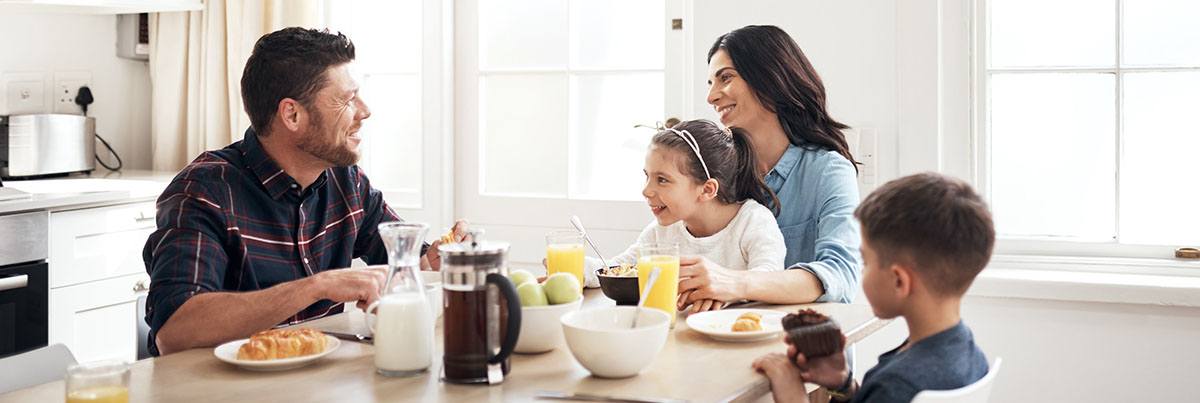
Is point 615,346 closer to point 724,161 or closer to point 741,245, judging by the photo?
point 741,245

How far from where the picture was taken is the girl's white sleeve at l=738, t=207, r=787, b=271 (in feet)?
7.95

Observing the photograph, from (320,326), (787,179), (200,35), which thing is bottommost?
(320,326)

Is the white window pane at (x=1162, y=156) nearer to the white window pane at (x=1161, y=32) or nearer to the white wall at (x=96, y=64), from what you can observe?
the white window pane at (x=1161, y=32)

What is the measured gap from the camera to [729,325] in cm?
206

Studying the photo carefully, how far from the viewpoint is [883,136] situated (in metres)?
Result: 3.42

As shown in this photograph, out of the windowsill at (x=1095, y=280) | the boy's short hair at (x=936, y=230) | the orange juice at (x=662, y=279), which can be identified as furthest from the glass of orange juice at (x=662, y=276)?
the windowsill at (x=1095, y=280)

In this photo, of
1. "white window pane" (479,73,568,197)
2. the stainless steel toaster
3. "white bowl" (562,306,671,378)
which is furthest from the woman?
the stainless steel toaster

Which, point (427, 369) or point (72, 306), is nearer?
point (427, 369)

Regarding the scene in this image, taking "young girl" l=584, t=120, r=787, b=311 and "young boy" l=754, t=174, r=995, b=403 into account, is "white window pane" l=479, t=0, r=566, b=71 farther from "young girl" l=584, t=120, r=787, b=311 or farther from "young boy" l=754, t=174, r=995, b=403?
"young boy" l=754, t=174, r=995, b=403

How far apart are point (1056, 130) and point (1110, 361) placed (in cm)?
63

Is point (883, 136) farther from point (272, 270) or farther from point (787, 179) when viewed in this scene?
point (272, 270)

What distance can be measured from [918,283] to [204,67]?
3.27 meters

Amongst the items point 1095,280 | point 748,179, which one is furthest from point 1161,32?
point 748,179

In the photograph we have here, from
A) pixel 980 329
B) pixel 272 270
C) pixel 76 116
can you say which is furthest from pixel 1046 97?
pixel 76 116
